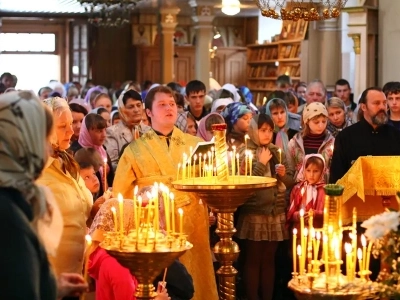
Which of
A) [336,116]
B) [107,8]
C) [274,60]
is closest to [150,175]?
[336,116]

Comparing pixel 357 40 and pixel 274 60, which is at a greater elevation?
pixel 274 60

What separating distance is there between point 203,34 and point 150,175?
12.9 metres

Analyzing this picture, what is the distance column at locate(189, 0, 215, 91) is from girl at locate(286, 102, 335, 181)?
10411 mm

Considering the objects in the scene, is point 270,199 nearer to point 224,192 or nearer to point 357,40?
point 224,192

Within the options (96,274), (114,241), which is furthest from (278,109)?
(114,241)

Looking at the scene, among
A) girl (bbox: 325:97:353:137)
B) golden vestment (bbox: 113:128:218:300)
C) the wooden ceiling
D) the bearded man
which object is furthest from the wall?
the wooden ceiling

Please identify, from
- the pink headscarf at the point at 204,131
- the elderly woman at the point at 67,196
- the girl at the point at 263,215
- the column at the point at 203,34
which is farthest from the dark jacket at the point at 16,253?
the column at the point at 203,34

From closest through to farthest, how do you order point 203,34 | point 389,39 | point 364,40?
point 389,39
point 364,40
point 203,34

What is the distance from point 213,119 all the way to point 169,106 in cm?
211

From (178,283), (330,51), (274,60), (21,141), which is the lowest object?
(178,283)

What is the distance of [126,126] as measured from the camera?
8.36 m

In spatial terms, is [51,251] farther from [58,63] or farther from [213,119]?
[58,63]

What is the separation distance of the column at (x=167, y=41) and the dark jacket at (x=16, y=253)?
54.4 ft

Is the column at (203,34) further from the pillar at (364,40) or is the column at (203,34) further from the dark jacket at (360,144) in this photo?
the dark jacket at (360,144)
